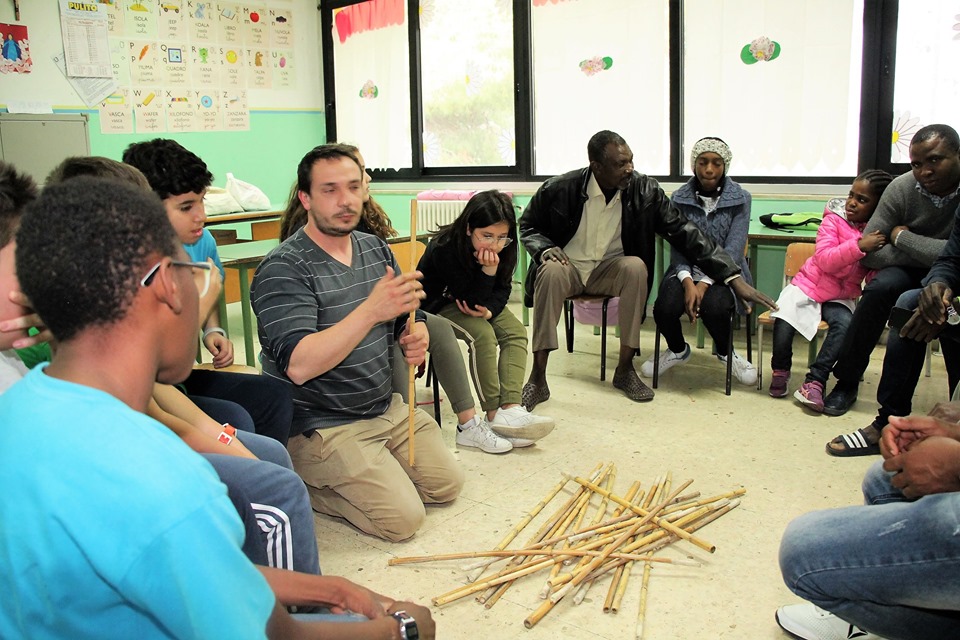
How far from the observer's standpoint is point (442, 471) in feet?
8.66

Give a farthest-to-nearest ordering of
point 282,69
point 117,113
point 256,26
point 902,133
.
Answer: point 282,69
point 256,26
point 117,113
point 902,133

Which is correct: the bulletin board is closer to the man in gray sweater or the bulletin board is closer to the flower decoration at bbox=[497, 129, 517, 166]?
the flower decoration at bbox=[497, 129, 517, 166]

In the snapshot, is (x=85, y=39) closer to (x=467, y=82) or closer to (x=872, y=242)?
(x=467, y=82)

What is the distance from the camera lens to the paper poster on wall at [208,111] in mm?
6348

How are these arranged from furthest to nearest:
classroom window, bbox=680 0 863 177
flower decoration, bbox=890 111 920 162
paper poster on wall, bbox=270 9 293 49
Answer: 1. paper poster on wall, bbox=270 9 293 49
2. classroom window, bbox=680 0 863 177
3. flower decoration, bbox=890 111 920 162

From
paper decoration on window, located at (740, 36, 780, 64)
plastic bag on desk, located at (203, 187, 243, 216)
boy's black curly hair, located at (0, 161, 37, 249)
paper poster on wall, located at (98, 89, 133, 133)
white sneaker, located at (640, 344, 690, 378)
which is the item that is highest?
paper decoration on window, located at (740, 36, 780, 64)

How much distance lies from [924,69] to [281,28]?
495 centimetres

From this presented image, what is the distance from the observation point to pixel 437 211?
20.7 ft

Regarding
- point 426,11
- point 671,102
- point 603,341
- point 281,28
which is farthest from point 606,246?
point 281,28

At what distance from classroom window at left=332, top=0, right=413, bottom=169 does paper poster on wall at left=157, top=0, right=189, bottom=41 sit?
4.59 ft

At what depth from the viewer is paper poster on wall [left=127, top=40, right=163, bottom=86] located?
19.4 feet

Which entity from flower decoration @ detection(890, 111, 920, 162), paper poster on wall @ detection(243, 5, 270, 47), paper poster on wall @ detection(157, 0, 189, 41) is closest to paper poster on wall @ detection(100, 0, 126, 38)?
paper poster on wall @ detection(157, 0, 189, 41)

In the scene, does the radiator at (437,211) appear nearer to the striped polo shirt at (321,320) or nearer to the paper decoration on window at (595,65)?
the paper decoration on window at (595,65)

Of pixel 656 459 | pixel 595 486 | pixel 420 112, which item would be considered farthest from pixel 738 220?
pixel 420 112
